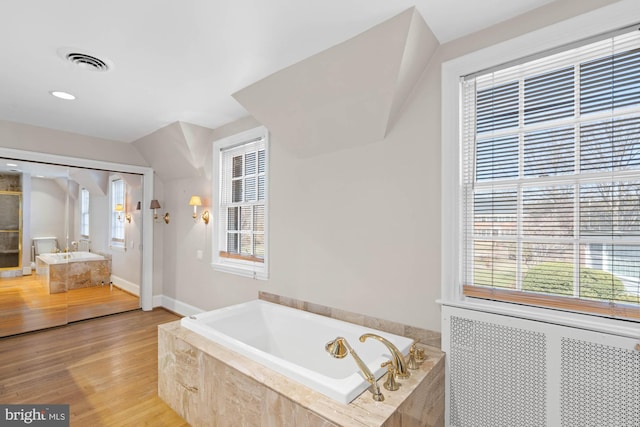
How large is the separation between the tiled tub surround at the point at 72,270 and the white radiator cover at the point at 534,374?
4.60 m

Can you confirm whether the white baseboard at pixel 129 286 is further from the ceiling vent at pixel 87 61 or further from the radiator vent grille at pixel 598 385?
the radiator vent grille at pixel 598 385

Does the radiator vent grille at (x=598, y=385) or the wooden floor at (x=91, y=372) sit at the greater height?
the radiator vent grille at (x=598, y=385)

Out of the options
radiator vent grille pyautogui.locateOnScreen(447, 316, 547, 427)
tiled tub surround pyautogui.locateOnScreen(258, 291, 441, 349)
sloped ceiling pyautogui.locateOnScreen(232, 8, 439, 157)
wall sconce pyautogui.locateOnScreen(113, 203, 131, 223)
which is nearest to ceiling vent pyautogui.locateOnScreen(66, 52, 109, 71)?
sloped ceiling pyautogui.locateOnScreen(232, 8, 439, 157)

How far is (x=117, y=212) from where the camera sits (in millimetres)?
4512

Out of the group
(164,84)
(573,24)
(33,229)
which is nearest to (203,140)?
(164,84)

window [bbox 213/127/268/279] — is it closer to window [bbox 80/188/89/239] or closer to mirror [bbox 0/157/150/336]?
mirror [bbox 0/157/150/336]

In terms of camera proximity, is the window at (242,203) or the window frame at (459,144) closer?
the window frame at (459,144)

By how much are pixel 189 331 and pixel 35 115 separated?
3.02 meters

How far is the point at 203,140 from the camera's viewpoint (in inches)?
151

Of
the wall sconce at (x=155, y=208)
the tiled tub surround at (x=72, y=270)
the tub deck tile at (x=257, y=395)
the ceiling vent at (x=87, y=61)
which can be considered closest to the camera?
the tub deck tile at (x=257, y=395)

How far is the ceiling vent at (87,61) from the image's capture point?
84.4 inches

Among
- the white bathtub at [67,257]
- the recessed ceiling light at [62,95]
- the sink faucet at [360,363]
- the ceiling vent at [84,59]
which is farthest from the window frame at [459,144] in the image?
the white bathtub at [67,257]

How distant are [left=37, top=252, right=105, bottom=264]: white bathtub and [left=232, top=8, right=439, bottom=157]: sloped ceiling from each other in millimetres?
3285

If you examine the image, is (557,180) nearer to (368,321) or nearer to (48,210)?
(368,321)
